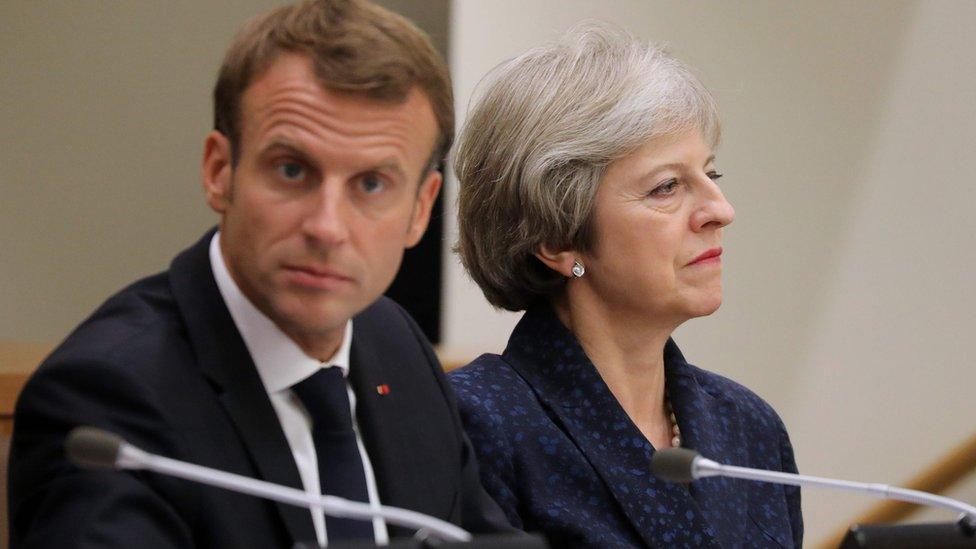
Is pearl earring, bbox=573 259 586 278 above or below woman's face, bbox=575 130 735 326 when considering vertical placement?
below

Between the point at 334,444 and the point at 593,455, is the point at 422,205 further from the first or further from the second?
the point at 593,455

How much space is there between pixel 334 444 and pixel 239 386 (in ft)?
0.38

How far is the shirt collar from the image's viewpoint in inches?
49.0

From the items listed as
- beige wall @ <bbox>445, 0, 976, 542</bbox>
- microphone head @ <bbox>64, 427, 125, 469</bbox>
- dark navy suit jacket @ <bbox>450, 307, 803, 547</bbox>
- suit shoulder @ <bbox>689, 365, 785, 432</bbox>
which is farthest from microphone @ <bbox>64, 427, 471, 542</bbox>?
beige wall @ <bbox>445, 0, 976, 542</bbox>

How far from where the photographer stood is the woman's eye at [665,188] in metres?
1.80

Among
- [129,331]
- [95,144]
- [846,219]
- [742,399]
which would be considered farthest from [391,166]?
[846,219]

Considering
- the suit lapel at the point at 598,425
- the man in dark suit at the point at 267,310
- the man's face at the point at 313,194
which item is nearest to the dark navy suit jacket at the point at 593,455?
the suit lapel at the point at 598,425

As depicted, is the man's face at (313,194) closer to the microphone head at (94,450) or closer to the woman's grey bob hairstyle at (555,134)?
the microphone head at (94,450)

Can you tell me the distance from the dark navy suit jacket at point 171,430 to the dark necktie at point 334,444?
4 cm

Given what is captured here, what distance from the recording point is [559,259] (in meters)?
1.86

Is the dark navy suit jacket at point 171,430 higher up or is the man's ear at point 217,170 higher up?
the man's ear at point 217,170

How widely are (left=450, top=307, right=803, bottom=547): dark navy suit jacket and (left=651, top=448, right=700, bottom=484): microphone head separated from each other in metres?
0.43

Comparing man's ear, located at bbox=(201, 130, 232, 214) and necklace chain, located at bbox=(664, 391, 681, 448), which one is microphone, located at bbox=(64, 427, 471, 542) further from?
necklace chain, located at bbox=(664, 391, 681, 448)

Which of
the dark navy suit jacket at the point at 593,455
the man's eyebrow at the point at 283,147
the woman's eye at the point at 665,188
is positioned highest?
the woman's eye at the point at 665,188
